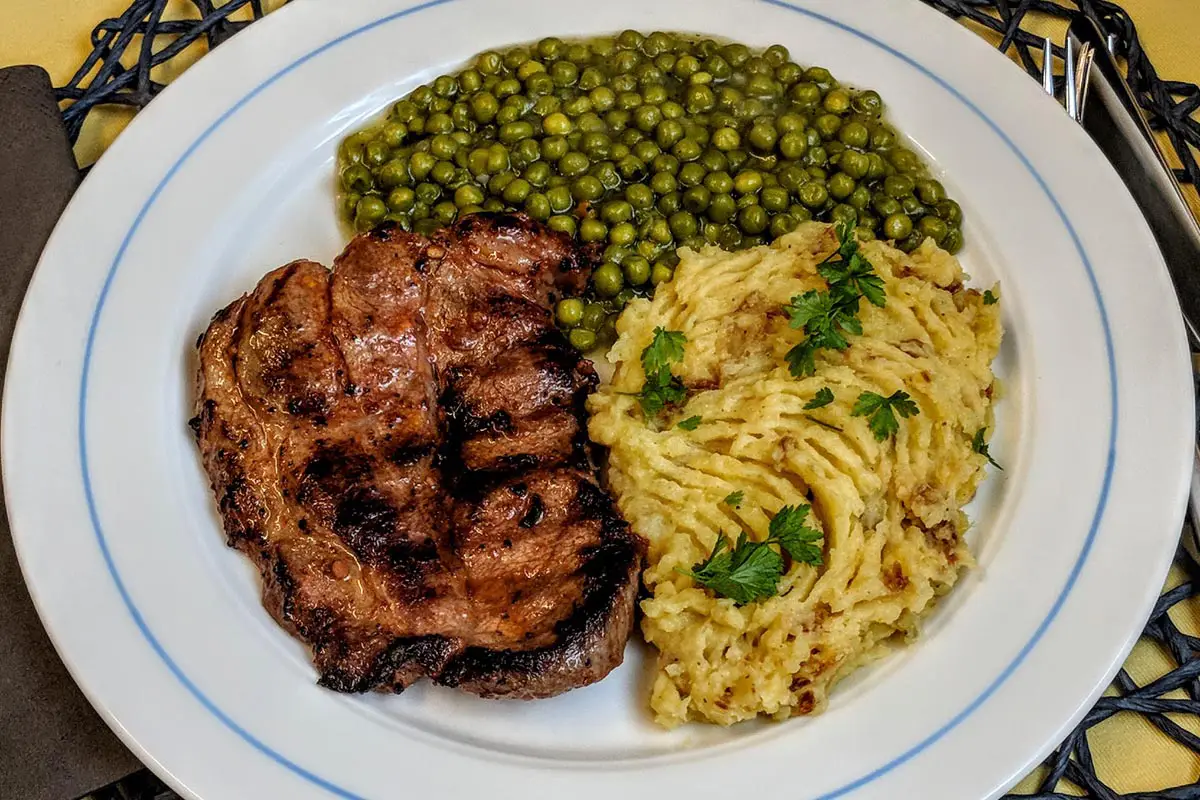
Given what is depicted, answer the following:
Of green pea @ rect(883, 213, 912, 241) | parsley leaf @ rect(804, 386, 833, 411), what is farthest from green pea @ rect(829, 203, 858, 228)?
parsley leaf @ rect(804, 386, 833, 411)

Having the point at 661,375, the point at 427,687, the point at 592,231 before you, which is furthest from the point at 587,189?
the point at 427,687

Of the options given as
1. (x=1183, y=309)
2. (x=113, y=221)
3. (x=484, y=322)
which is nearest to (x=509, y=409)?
(x=484, y=322)

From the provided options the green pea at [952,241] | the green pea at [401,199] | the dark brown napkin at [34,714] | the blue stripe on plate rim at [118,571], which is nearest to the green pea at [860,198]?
the green pea at [952,241]

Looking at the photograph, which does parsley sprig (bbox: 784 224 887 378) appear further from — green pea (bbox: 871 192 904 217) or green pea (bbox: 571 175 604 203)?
green pea (bbox: 571 175 604 203)

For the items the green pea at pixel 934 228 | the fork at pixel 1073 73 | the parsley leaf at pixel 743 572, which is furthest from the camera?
the fork at pixel 1073 73

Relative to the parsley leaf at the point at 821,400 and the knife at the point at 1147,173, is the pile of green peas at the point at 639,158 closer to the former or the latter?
the knife at the point at 1147,173

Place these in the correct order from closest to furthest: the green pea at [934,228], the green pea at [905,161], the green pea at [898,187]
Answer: the green pea at [934,228] < the green pea at [898,187] < the green pea at [905,161]

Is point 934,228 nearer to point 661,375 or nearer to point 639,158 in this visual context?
point 639,158
